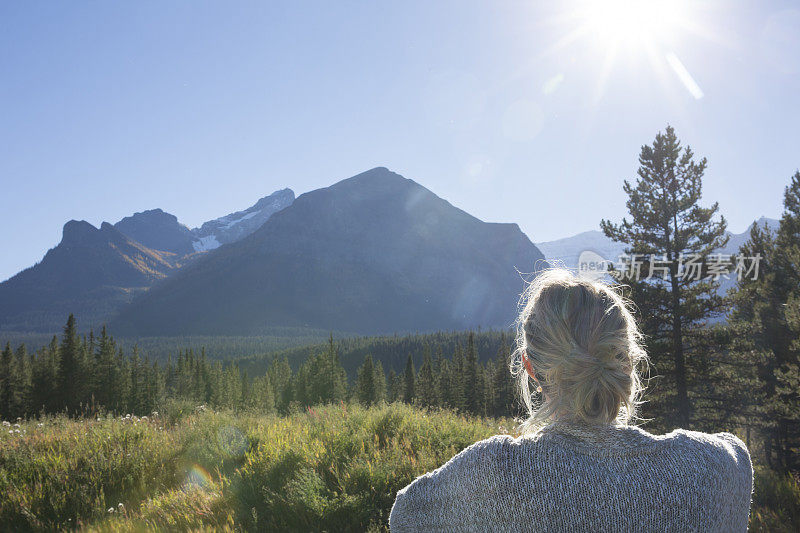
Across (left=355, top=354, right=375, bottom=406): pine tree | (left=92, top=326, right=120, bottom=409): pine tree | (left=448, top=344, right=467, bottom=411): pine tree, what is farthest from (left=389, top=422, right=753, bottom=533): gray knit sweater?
(left=355, top=354, right=375, bottom=406): pine tree

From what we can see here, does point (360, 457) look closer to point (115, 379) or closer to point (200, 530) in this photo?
point (200, 530)

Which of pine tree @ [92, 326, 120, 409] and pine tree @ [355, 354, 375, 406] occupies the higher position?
pine tree @ [92, 326, 120, 409]

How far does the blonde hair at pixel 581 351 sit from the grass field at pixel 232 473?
383cm

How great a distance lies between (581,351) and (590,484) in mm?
510

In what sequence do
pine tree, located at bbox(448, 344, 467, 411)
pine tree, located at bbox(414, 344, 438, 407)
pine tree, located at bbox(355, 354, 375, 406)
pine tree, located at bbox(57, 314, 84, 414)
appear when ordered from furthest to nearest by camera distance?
1. pine tree, located at bbox(414, 344, 438, 407)
2. pine tree, located at bbox(355, 354, 375, 406)
3. pine tree, located at bbox(448, 344, 467, 411)
4. pine tree, located at bbox(57, 314, 84, 414)

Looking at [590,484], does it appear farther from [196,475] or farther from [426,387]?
[426,387]

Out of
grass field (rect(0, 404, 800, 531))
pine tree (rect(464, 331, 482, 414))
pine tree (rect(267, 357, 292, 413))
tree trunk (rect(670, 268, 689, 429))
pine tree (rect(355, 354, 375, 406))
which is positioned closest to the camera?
grass field (rect(0, 404, 800, 531))

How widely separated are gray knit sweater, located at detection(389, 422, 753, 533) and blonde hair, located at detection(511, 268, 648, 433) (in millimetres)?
97

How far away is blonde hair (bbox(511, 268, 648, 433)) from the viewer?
5.81 ft

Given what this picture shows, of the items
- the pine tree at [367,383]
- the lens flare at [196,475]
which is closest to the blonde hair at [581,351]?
the lens flare at [196,475]

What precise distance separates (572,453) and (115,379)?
55696mm

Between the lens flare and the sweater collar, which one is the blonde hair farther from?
the lens flare

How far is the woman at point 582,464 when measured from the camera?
5.39 ft

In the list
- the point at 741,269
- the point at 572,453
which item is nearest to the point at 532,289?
the point at 572,453
